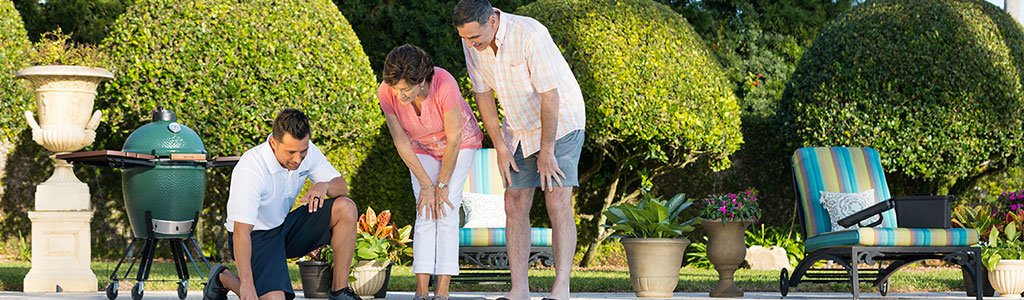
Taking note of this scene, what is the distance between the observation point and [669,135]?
322 inches

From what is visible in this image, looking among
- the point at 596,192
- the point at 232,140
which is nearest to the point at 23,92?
the point at 232,140

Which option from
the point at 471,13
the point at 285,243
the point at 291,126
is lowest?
the point at 285,243

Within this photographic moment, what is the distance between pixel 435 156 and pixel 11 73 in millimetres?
5337

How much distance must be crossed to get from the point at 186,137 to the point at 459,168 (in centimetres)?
180

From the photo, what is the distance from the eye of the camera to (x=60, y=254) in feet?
18.0

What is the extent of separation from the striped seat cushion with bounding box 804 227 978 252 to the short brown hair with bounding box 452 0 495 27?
251cm

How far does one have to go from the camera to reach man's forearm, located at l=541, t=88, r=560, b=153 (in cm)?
392

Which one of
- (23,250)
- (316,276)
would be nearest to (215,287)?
(316,276)

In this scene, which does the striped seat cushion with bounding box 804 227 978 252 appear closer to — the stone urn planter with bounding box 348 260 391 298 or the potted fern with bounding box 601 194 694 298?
the potted fern with bounding box 601 194 694 298

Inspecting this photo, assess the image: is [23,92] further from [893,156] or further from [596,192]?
[893,156]

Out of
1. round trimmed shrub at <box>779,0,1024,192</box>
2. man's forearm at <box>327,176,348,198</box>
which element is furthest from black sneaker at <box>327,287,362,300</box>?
round trimmed shrub at <box>779,0,1024,192</box>

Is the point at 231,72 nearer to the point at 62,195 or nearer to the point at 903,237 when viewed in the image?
the point at 62,195

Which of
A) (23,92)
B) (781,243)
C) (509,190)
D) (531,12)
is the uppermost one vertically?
(531,12)

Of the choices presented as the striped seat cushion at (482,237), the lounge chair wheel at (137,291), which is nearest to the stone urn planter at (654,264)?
the striped seat cushion at (482,237)
